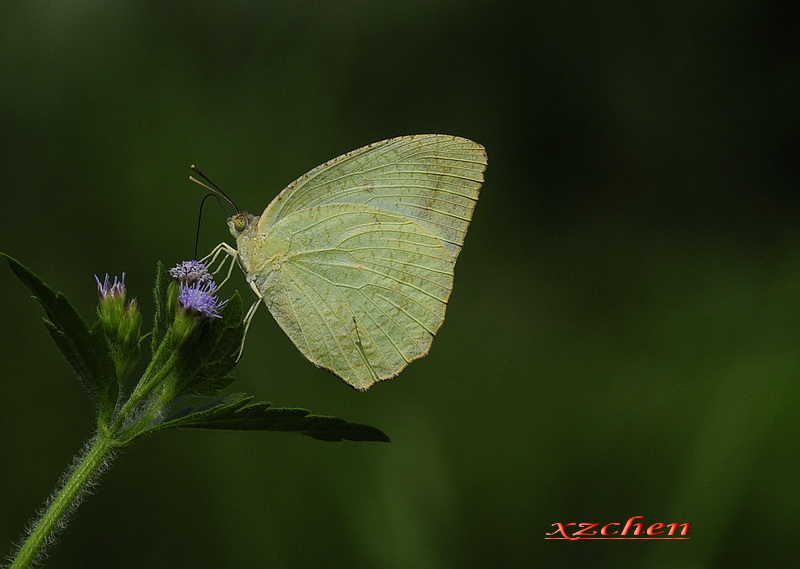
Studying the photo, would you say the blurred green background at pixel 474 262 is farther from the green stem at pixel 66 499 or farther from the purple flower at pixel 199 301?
the green stem at pixel 66 499

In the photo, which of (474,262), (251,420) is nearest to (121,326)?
(251,420)

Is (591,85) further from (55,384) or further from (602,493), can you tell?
(55,384)

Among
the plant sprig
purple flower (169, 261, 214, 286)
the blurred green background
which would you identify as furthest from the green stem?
the blurred green background

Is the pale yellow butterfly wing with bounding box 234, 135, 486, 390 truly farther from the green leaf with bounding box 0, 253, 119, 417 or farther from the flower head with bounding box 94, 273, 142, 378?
the green leaf with bounding box 0, 253, 119, 417

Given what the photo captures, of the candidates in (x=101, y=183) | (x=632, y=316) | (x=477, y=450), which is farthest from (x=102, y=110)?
(x=632, y=316)

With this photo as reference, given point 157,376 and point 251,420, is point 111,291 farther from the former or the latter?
point 251,420

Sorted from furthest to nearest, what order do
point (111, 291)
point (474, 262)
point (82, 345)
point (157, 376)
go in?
1. point (474, 262)
2. point (111, 291)
3. point (157, 376)
4. point (82, 345)

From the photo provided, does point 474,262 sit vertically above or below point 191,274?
below
